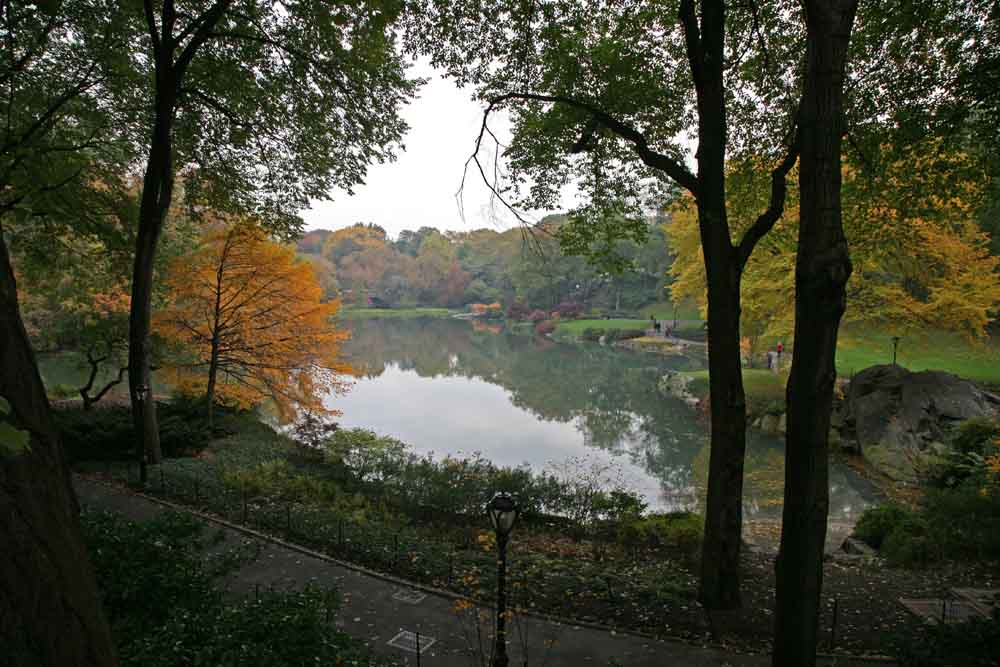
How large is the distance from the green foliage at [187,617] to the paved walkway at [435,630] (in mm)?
805

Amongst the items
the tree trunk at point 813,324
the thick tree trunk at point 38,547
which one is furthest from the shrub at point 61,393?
the tree trunk at point 813,324

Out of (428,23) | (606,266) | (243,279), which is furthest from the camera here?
(243,279)

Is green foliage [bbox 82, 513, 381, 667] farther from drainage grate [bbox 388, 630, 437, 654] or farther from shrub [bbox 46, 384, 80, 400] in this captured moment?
shrub [bbox 46, 384, 80, 400]

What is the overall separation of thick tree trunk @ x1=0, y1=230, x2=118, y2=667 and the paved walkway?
2915 millimetres

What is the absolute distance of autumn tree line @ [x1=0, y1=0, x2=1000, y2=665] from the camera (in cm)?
351

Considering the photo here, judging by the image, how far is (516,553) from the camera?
801cm

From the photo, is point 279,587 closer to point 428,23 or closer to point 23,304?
point 428,23

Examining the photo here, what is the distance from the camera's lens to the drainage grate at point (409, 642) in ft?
Answer: 17.3

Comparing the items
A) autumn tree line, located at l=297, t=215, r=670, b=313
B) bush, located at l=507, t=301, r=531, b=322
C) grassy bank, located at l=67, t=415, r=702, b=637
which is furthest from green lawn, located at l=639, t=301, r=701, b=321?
grassy bank, located at l=67, t=415, r=702, b=637

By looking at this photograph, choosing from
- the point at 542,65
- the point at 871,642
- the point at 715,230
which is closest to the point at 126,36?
the point at 542,65

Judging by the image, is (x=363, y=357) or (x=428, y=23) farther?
(x=363, y=357)

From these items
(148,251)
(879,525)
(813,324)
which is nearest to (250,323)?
(148,251)

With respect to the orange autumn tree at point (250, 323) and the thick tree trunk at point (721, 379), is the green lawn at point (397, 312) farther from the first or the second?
the thick tree trunk at point (721, 379)

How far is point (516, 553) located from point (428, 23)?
7.91 m
